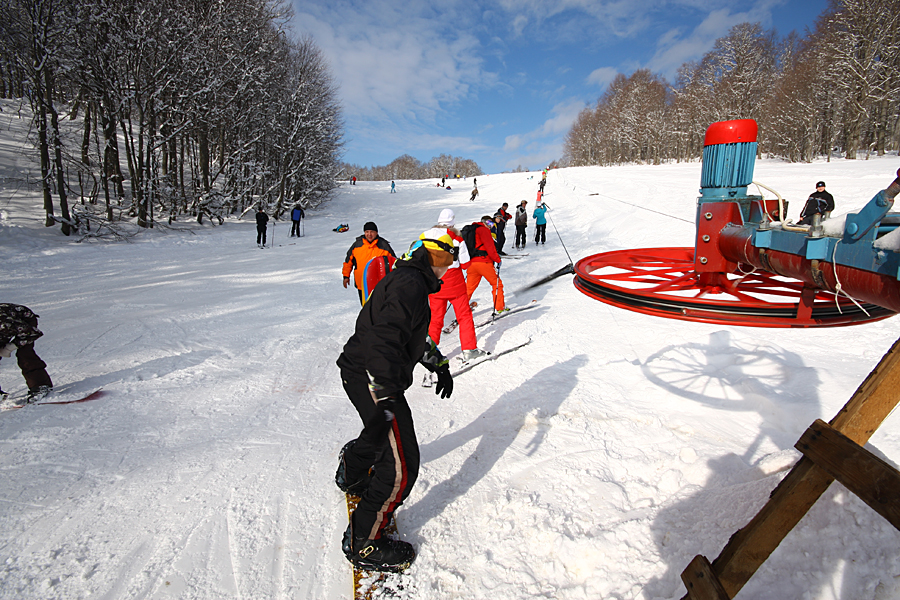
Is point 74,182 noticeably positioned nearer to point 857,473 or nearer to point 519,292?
point 519,292

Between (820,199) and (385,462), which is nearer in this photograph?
(385,462)

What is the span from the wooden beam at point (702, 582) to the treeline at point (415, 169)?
121182 millimetres

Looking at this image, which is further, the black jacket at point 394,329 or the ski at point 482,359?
the ski at point 482,359

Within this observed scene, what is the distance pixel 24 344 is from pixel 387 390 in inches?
176

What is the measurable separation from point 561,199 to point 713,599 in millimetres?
27438

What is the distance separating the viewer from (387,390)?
2.28 metres

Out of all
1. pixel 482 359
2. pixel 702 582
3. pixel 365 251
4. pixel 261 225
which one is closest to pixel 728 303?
pixel 702 582

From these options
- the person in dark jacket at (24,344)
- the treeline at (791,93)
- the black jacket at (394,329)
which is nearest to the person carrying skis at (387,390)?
the black jacket at (394,329)

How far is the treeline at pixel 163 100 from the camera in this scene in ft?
45.5

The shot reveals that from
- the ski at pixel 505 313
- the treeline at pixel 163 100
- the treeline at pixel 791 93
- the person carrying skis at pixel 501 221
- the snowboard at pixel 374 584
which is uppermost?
the treeline at pixel 791 93

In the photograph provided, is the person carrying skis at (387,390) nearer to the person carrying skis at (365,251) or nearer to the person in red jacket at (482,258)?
the person carrying skis at (365,251)

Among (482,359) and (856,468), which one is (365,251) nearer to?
(482,359)

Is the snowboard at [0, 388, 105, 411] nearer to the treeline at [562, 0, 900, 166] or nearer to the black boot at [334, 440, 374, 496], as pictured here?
the black boot at [334, 440, 374, 496]

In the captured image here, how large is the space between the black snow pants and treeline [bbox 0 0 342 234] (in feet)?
58.2
